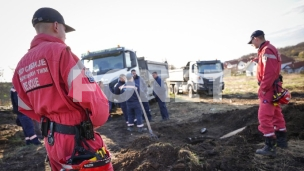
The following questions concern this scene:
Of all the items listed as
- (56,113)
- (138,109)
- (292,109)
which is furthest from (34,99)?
(292,109)

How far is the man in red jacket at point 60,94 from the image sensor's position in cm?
162

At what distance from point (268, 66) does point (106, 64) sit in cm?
684

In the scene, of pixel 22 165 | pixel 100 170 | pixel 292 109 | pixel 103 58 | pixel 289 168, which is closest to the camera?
pixel 100 170

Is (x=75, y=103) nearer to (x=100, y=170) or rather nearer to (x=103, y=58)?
(x=100, y=170)

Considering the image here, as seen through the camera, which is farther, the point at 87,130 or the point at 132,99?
the point at 132,99

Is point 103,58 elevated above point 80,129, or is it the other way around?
point 103,58

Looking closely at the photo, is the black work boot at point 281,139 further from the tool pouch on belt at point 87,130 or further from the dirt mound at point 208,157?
the tool pouch on belt at point 87,130

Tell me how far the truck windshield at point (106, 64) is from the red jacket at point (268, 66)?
621 cm

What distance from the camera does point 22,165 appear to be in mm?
4781

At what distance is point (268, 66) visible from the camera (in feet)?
→ 12.1

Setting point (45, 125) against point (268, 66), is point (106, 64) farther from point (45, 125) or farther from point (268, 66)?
point (45, 125)

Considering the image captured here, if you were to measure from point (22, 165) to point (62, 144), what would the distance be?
395cm

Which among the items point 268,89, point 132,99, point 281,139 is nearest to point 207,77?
point 132,99

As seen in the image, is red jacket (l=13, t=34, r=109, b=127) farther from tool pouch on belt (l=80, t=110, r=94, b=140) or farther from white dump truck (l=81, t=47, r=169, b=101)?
white dump truck (l=81, t=47, r=169, b=101)
